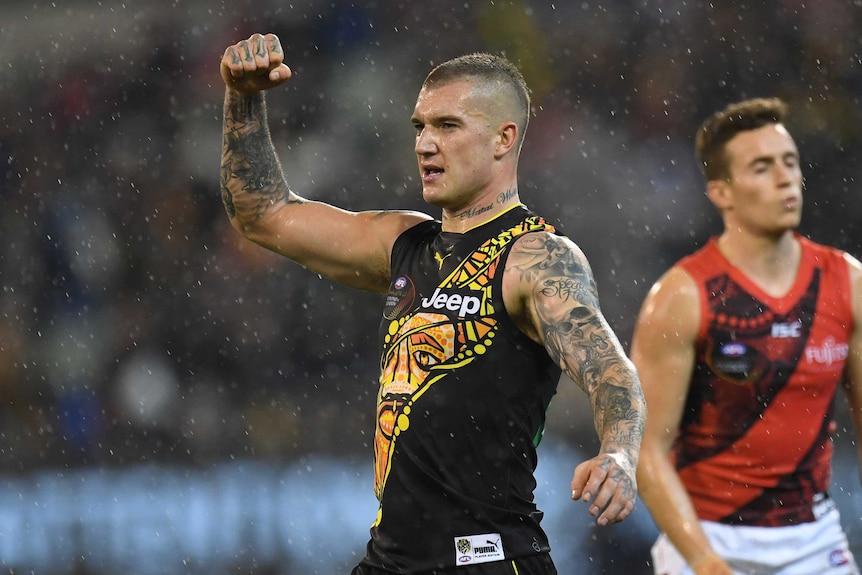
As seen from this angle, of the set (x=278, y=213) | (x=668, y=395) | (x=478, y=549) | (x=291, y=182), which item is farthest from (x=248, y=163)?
(x=291, y=182)

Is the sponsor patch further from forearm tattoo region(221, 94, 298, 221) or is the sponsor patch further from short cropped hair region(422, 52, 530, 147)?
forearm tattoo region(221, 94, 298, 221)

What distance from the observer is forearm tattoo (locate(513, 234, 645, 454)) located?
300cm

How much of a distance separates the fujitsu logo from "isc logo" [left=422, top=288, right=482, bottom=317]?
5.97ft

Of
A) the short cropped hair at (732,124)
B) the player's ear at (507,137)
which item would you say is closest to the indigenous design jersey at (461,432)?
the player's ear at (507,137)

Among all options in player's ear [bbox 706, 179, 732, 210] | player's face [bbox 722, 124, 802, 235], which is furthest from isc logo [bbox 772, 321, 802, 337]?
player's ear [bbox 706, 179, 732, 210]

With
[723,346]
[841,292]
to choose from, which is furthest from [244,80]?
[841,292]

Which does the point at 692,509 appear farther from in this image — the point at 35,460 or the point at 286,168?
the point at 286,168

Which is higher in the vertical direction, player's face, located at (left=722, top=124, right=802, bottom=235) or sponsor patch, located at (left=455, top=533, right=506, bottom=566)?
player's face, located at (left=722, top=124, right=802, bottom=235)

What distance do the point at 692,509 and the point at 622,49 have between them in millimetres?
5674

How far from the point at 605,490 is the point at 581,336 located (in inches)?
25.2

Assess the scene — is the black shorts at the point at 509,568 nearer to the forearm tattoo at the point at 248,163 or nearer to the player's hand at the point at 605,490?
the player's hand at the point at 605,490

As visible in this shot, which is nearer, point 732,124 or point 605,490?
point 605,490

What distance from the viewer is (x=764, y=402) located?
461 centimetres

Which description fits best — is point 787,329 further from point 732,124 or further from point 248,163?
point 248,163
